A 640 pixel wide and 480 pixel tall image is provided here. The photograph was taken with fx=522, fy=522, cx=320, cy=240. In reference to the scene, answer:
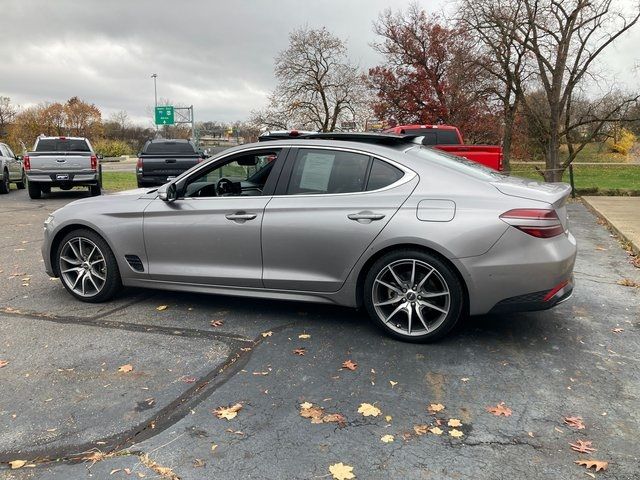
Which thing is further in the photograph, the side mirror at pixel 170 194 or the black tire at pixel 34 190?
the black tire at pixel 34 190

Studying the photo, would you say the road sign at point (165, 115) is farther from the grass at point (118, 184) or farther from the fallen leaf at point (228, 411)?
the fallen leaf at point (228, 411)

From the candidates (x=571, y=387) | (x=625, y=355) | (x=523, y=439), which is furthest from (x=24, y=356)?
(x=625, y=355)

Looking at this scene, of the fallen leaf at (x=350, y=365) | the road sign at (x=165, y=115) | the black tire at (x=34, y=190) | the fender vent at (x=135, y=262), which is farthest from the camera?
the road sign at (x=165, y=115)

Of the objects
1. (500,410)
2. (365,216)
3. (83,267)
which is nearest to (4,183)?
(83,267)

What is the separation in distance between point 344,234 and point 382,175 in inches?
22.5

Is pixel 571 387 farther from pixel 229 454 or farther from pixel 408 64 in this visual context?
pixel 408 64

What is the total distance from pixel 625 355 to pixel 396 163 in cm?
226

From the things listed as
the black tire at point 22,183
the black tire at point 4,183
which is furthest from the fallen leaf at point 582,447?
the black tire at point 22,183

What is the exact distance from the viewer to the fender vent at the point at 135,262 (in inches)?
193

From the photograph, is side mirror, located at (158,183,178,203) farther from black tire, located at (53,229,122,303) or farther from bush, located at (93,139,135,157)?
bush, located at (93,139,135,157)

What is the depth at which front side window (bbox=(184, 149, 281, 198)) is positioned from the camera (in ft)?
15.6

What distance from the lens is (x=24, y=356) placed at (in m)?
3.91

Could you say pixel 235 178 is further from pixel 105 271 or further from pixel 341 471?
pixel 341 471

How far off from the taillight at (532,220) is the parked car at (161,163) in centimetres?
1164
